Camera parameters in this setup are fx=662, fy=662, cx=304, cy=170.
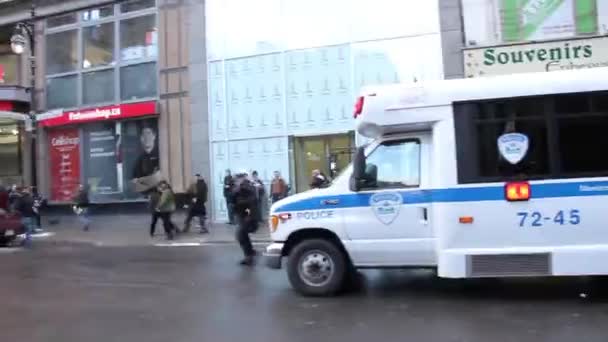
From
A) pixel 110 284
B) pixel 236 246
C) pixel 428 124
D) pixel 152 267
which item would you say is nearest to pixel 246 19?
pixel 236 246

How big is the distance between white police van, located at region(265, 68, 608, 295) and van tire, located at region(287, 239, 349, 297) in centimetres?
2

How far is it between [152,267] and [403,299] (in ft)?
18.1

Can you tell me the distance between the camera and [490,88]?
761 cm

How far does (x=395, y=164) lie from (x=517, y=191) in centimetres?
145

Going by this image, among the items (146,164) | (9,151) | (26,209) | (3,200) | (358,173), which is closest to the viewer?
(358,173)

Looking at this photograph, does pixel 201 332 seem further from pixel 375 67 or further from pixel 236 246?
pixel 375 67

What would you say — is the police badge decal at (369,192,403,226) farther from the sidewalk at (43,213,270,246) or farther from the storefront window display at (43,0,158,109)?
the storefront window display at (43,0,158,109)

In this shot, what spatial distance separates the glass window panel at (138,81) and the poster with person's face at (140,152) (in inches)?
35.6

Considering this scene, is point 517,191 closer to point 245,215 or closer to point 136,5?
point 245,215

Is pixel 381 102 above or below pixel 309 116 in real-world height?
below

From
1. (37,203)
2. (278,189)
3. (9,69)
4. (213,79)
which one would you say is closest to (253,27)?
(213,79)

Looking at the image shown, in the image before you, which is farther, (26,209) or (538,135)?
(26,209)

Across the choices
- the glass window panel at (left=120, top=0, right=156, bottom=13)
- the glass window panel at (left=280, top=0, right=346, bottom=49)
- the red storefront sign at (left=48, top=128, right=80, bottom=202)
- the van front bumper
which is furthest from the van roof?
the red storefront sign at (left=48, top=128, right=80, bottom=202)

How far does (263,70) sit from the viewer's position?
2056 cm
